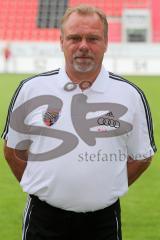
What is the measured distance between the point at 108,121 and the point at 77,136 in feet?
0.56

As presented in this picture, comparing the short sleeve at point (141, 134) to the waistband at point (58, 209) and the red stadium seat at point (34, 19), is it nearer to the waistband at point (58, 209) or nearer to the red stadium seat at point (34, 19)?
the waistband at point (58, 209)

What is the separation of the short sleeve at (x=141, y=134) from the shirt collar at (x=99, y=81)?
0.60 ft

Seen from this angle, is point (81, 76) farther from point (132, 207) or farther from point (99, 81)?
point (132, 207)

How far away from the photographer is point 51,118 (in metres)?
2.55

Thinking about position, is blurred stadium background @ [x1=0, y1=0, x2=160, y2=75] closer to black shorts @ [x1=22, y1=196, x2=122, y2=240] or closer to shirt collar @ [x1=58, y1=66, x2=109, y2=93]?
shirt collar @ [x1=58, y1=66, x2=109, y2=93]

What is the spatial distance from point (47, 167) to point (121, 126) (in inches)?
16.3

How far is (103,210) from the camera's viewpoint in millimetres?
2617

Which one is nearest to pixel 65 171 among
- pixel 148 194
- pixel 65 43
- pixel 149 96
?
pixel 65 43

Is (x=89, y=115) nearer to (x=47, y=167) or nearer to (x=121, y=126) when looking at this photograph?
(x=121, y=126)

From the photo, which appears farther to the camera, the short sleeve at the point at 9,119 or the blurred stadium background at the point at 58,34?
the blurred stadium background at the point at 58,34

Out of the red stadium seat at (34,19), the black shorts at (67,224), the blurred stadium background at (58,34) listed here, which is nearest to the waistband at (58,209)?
the black shorts at (67,224)

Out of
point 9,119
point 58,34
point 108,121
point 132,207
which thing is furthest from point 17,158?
point 58,34

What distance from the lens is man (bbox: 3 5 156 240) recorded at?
2547 millimetres

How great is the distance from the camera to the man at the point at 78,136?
2.55m
